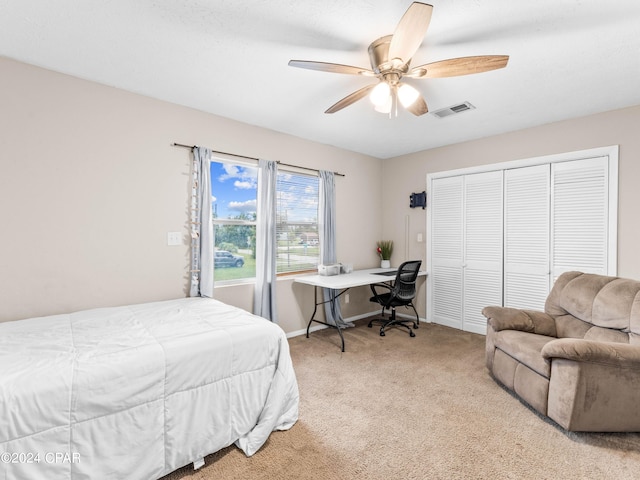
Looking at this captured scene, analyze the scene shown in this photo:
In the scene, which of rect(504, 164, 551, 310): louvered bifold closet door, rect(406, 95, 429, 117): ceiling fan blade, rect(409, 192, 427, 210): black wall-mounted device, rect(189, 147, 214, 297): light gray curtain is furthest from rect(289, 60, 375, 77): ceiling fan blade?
rect(409, 192, 427, 210): black wall-mounted device

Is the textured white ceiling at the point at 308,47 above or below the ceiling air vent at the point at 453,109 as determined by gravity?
below

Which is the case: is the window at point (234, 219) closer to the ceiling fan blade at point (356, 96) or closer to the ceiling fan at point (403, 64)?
the ceiling fan blade at point (356, 96)

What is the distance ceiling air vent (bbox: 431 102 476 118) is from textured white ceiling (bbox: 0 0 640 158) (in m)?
0.08

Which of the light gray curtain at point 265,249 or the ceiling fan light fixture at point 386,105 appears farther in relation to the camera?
the light gray curtain at point 265,249

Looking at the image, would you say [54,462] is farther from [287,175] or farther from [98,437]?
[287,175]

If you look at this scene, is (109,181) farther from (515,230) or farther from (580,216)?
(580,216)

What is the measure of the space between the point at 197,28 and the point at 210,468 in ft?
8.26

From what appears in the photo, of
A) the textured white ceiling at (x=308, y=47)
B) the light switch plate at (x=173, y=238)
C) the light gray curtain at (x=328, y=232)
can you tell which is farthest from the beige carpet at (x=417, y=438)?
the textured white ceiling at (x=308, y=47)

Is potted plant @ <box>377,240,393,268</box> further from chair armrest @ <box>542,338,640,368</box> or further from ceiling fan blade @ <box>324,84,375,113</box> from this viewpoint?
chair armrest @ <box>542,338,640,368</box>

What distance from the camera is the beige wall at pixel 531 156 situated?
10.00ft

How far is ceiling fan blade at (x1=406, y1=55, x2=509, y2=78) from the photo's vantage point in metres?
1.80

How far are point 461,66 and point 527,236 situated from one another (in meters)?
2.60

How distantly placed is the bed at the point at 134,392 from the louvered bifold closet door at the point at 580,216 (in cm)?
320

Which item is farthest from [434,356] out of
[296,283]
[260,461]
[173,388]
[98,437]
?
[98,437]
